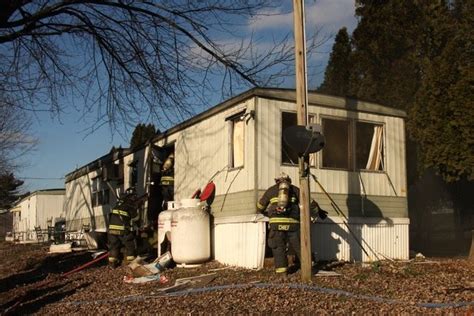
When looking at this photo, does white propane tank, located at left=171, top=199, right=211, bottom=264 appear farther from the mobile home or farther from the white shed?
the white shed

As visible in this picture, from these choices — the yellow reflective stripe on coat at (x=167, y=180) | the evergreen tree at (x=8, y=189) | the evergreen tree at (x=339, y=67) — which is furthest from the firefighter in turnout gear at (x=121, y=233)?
the evergreen tree at (x=8, y=189)

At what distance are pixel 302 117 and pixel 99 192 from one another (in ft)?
45.9

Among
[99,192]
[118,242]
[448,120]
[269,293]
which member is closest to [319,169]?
[269,293]

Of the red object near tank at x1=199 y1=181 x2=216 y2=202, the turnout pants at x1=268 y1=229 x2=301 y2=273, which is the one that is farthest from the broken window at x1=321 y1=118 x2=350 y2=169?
the turnout pants at x1=268 y1=229 x2=301 y2=273

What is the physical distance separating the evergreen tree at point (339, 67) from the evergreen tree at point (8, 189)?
22.3 meters

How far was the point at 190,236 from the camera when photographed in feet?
39.4

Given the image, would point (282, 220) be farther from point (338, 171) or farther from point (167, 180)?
point (167, 180)

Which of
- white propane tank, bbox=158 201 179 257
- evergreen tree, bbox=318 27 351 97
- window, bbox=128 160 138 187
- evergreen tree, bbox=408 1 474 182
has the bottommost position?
white propane tank, bbox=158 201 179 257

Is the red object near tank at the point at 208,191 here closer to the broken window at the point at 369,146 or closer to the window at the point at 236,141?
the window at the point at 236,141

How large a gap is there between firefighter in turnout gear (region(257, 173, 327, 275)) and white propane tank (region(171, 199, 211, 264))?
2.26 metres

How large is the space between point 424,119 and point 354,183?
18.4 feet

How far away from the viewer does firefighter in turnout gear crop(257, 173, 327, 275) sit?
9805 mm

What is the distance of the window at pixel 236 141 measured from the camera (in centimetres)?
1191

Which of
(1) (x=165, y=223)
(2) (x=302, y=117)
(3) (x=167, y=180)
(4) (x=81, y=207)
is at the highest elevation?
(2) (x=302, y=117)
